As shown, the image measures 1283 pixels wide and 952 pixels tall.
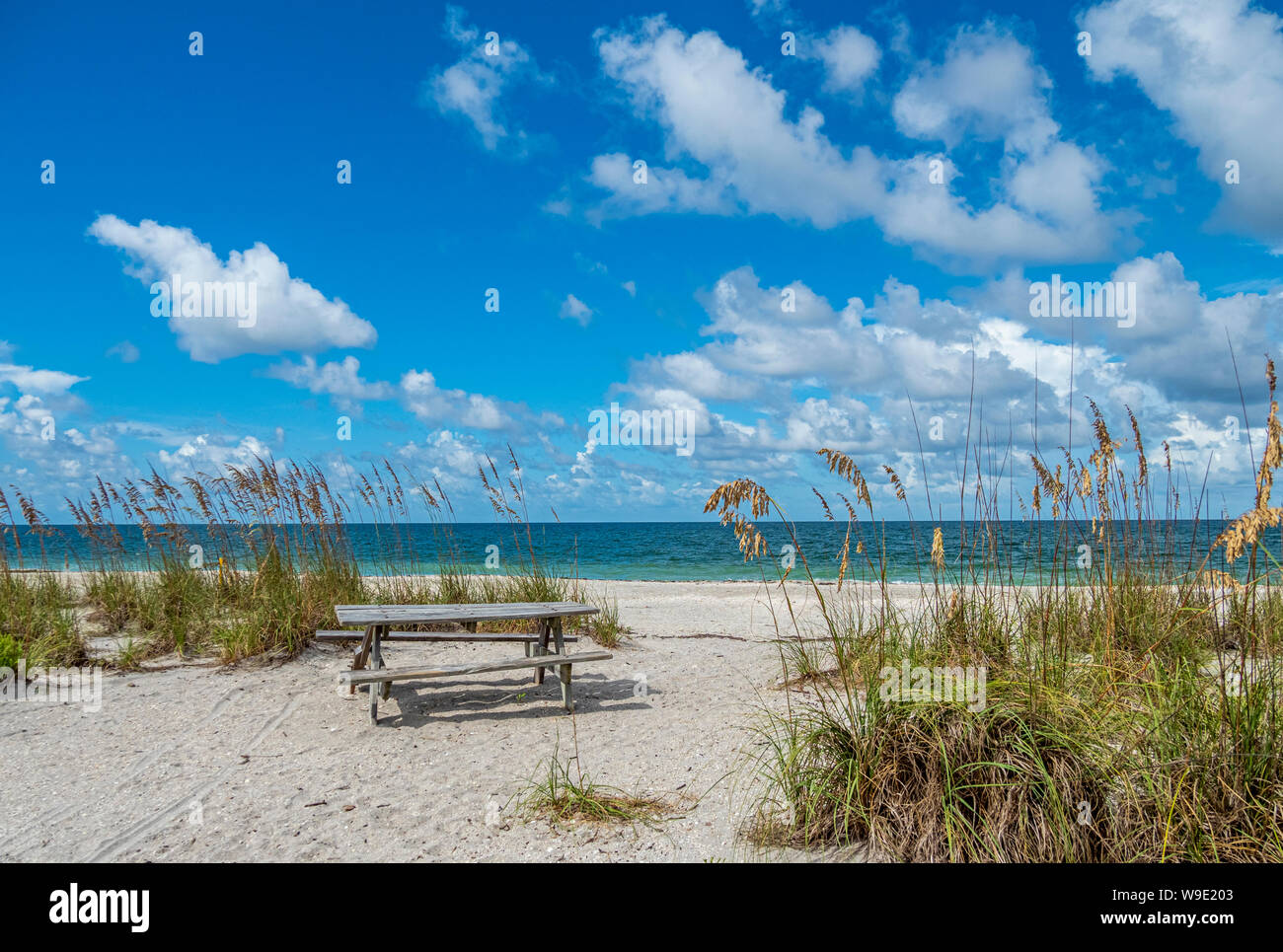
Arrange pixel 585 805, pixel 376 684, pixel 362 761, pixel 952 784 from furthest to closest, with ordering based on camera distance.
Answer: pixel 376 684 → pixel 362 761 → pixel 585 805 → pixel 952 784

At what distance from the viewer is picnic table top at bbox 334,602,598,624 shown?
5320 millimetres

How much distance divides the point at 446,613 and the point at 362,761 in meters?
1.22

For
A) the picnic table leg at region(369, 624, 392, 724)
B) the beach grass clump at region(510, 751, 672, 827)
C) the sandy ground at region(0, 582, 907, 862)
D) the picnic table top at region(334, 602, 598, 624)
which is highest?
the picnic table top at region(334, 602, 598, 624)

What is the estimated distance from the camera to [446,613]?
5.52 m

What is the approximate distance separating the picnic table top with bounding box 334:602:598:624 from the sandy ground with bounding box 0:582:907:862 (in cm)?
73

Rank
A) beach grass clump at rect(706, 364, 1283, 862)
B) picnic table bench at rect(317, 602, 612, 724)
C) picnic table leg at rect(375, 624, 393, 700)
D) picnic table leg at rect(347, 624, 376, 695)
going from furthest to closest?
picnic table leg at rect(347, 624, 376, 695) < picnic table leg at rect(375, 624, 393, 700) < picnic table bench at rect(317, 602, 612, 724) < beach grass clump at rect(706, 364, 1283, 862)

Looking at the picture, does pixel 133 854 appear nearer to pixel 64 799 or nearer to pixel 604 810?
pixel 64 799

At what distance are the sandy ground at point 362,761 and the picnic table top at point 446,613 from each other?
728 millimetres

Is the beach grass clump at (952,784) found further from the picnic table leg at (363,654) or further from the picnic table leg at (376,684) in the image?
the picnic table leg at (363,654)

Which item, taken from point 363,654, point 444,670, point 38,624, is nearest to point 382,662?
point 363,654

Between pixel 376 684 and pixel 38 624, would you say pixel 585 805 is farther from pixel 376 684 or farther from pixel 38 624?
pixel 38 624

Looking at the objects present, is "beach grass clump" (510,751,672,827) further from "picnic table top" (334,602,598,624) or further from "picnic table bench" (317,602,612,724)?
"picnic table top" (334,602,598,624)

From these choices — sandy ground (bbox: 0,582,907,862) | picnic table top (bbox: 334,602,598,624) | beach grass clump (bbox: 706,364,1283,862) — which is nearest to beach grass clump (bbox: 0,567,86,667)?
sandy ground (bbox: 0,582,907,862)
